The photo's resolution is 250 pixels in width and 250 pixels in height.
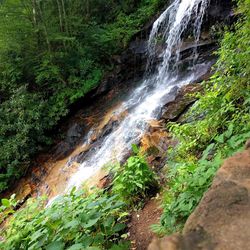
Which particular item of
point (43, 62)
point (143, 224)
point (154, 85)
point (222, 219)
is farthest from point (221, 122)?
point (43, 62)

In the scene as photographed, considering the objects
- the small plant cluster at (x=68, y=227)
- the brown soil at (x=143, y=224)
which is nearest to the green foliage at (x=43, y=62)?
the brown soil at (x=143, y=224)

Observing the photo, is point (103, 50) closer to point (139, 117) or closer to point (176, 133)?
point (139, 117)

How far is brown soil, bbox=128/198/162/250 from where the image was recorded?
326 cm

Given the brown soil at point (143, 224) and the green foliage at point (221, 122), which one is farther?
the brown soil at point (143, 224)

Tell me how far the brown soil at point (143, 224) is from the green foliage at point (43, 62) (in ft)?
21.0

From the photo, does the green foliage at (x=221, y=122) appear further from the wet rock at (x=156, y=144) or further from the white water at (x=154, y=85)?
the white water at (x=154, y=85)

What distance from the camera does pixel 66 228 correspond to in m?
2.52

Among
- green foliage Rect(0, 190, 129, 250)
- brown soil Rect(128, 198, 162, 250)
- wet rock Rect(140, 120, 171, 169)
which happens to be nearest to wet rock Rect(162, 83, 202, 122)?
wet rock Rect(140, 120, 171, 169)

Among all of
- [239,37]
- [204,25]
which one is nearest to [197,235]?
[239,37]

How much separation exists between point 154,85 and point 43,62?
395 centimetres

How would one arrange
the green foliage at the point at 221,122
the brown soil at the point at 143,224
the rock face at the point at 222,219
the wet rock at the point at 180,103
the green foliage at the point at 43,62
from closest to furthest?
the rock face at the point at 222,219, the green foliage at the point at 221,122, the brown soil at the point at 143,224, the wet rock at the point at 180,103, the green foliage at the point at 43,62

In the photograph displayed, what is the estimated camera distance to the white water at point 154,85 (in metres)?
7.43

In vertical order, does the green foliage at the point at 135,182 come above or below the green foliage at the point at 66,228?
below

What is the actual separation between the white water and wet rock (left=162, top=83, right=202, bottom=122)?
1.84 ft
